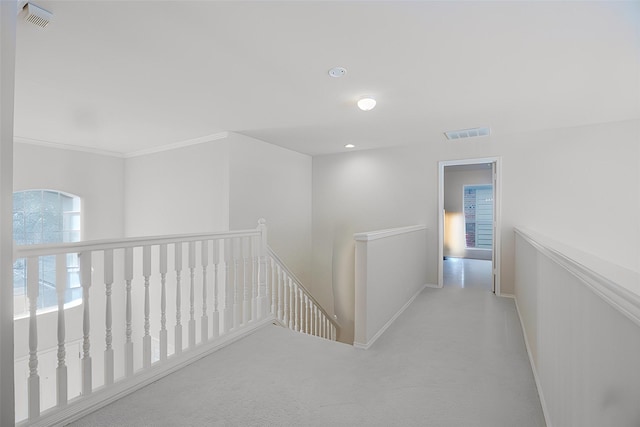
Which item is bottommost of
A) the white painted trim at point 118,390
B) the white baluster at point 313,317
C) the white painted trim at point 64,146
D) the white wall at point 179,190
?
the white baluster at point 313,317

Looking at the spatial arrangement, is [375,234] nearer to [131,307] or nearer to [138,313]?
[131,307]

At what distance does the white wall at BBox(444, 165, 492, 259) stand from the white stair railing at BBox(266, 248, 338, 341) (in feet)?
16.5

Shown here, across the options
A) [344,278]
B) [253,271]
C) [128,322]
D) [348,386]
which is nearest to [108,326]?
[128,322]

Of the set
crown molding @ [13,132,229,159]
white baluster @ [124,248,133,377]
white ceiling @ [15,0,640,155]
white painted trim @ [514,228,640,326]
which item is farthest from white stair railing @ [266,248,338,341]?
white painted trim @ [514,228,640,326]

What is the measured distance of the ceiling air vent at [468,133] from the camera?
13.7 ft

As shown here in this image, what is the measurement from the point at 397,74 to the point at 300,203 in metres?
3.51

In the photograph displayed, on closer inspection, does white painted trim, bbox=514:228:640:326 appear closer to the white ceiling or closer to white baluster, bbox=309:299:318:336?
the white ceiling

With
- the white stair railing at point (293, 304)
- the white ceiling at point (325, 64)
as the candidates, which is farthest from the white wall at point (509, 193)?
the white stair railing at point (293, 304)

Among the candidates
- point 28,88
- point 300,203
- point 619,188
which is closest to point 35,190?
point 28,88

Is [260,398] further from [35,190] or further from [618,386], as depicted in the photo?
[35,190]

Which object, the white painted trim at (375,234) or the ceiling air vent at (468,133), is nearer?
the white painted trim at (375,234)

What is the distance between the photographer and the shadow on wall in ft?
17.4

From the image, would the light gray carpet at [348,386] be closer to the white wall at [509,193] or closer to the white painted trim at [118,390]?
the white painted trim at [118,390]

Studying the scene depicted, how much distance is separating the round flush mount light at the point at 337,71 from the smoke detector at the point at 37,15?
6.07ft
